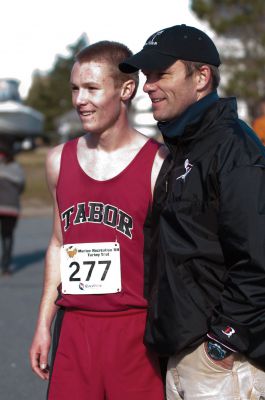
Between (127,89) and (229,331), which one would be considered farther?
(127,89)

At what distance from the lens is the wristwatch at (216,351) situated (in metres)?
3.29

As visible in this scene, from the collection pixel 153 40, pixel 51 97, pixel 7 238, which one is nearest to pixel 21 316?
pixel 7 238

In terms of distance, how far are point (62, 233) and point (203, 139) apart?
964mm

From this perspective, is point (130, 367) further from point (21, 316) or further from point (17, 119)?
point (17, 119)

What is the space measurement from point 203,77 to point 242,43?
120 feet

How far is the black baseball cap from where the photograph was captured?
3.50 metres

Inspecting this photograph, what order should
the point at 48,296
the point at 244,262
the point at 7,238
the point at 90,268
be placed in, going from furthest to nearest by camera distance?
1. the point at 7,238
2. the point at 48,296
3. the point at 90,268
4. the point at 244,262

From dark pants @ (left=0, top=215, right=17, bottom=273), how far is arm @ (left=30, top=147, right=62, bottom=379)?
8.73m

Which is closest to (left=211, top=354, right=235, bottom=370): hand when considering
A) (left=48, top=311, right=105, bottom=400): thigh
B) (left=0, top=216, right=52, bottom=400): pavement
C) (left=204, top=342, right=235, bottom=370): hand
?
(left=204, top=342, right=235, bottom=370): hand

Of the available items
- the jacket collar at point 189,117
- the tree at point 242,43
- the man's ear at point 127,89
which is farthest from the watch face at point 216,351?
the tree at point 242,43

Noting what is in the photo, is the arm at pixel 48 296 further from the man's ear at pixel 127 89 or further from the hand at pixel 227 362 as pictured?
the hand at pixel 227 362

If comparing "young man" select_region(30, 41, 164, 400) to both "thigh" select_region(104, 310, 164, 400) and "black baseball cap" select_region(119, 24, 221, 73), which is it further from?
"black baseball cap" select_region(119, 24, 221, 73)

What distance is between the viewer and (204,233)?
332cm

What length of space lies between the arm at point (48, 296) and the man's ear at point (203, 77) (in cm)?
89
